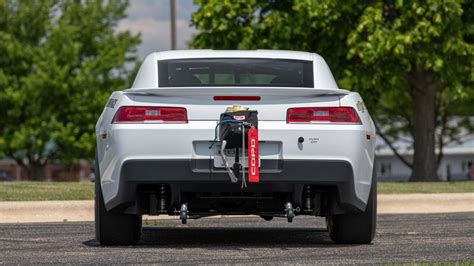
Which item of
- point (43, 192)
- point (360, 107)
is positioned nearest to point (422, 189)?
point (43, 192)

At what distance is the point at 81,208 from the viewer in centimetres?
1441

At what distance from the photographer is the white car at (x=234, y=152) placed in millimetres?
8289

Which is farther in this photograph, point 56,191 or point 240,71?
point 56,191

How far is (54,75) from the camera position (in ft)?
119

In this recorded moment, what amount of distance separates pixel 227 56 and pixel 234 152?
4.45 ft

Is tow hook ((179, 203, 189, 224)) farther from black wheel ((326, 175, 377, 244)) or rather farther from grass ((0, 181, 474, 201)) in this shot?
grass ((0, 181, 474, 201))

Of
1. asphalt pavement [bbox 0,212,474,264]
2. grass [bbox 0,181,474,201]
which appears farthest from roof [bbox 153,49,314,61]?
grass [bbox 0,181,474,201]

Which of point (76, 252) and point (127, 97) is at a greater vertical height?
point (127, 97)

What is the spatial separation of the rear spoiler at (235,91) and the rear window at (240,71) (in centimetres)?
75

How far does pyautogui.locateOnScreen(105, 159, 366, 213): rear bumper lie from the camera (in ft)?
27.2

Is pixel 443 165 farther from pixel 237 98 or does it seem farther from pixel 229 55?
pixel 237 98

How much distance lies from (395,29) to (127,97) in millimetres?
17479

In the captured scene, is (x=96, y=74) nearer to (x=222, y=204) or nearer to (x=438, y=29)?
(x=438, y=29)

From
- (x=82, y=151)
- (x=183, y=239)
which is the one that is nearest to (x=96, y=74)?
(x=82, y=151)
